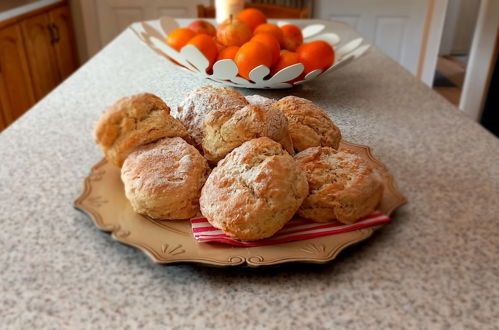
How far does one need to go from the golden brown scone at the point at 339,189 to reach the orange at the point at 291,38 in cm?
68

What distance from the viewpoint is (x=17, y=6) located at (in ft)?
7.54

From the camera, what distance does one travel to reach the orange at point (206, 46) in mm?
1063

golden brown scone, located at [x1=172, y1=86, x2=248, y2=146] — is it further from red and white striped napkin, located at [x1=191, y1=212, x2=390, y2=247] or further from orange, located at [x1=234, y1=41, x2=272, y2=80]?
orange, located at [x1=234, y1=41, x2=272, y2=80]

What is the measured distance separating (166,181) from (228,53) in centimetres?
61

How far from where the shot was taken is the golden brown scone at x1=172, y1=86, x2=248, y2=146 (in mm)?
625

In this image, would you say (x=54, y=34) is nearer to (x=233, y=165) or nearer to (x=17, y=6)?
(x=17, y=6)

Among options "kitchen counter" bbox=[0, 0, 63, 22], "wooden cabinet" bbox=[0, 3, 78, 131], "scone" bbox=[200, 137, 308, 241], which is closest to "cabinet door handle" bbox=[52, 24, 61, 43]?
"wooden cabinet" bbox=[0, 3, 78, 131]

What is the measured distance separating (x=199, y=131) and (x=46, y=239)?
0.24m

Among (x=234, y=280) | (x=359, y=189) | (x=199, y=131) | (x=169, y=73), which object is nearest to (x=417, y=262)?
(x=359, y=189)

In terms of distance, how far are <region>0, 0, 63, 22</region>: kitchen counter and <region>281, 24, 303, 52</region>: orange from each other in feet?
5.23

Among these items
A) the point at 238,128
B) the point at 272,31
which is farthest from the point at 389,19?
the point at 238,128

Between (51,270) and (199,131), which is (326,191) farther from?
(51,270)

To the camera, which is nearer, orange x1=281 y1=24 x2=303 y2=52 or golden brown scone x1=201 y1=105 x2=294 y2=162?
golden brown scone x1=201 y1=105 x2=294 y2=162

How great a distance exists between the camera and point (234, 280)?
1.58ft
